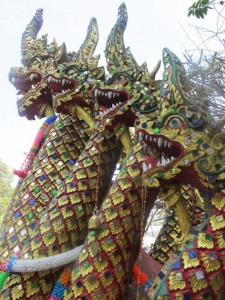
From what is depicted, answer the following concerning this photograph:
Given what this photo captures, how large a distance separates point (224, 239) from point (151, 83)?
1822 mm

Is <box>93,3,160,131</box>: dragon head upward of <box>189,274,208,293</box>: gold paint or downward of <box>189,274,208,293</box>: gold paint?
upward

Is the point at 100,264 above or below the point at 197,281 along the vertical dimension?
above

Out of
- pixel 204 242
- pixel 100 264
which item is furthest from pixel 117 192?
pixel 204 242

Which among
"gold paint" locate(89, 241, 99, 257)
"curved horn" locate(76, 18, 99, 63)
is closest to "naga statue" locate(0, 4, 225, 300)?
"gold paint" locate(89, 241, 99, 257)

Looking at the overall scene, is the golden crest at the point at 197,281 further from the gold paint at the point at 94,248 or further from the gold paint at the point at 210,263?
the gold paint at the point at 94,248

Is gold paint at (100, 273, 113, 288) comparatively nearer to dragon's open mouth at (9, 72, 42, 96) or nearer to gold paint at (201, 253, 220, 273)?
gold paint at (201, 253, 220, 273)

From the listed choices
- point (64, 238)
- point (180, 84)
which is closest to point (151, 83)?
point (180, 84)

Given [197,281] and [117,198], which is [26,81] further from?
[197,281]

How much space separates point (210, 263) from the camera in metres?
2.79

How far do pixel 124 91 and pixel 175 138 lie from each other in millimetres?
1074

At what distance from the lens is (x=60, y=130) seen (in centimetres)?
483

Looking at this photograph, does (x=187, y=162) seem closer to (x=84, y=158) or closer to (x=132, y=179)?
(x=132, y=179)

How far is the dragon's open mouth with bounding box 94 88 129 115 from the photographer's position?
4.15 meters

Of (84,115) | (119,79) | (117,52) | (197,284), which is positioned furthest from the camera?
(84,115)
